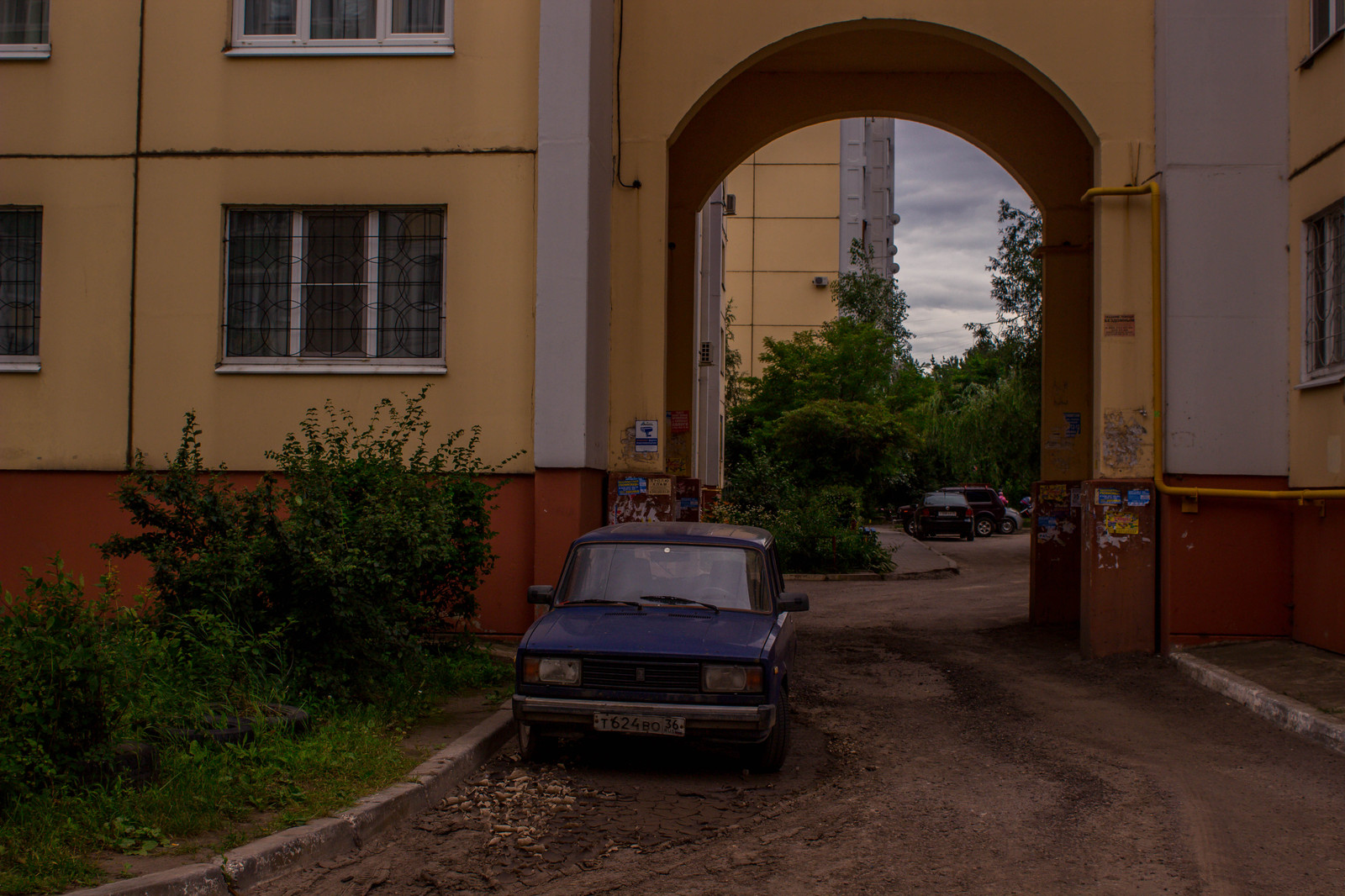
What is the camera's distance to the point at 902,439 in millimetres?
28672

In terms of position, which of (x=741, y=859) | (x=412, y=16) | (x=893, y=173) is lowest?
(x=741, y=859)

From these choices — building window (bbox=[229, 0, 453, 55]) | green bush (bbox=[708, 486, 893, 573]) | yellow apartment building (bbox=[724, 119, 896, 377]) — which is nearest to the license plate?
building window (bbox=[229, 0, 453, 55])

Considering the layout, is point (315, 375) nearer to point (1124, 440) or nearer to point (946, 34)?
point (946, 34)

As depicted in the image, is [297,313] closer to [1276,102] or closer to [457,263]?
[457,263]

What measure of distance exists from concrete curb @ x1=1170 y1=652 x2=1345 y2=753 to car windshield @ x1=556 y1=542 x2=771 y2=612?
12.2 feet

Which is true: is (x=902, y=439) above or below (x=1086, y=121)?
below

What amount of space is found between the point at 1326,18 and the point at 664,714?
29.3 ft

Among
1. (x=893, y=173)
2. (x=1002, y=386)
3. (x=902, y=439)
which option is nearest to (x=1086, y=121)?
(x=902, y=439)

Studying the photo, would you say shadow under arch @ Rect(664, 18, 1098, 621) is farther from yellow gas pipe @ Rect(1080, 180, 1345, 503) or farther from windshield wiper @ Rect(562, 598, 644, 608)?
windshield wiper @ Rect(562, 598, 644, 608)

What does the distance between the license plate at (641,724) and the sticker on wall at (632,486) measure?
5.09 metres

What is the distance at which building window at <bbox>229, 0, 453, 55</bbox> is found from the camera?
1107 cm

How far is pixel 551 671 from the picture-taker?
653 cm

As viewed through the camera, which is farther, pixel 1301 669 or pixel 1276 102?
pixel 1276 102

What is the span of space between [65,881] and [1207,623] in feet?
31.9
